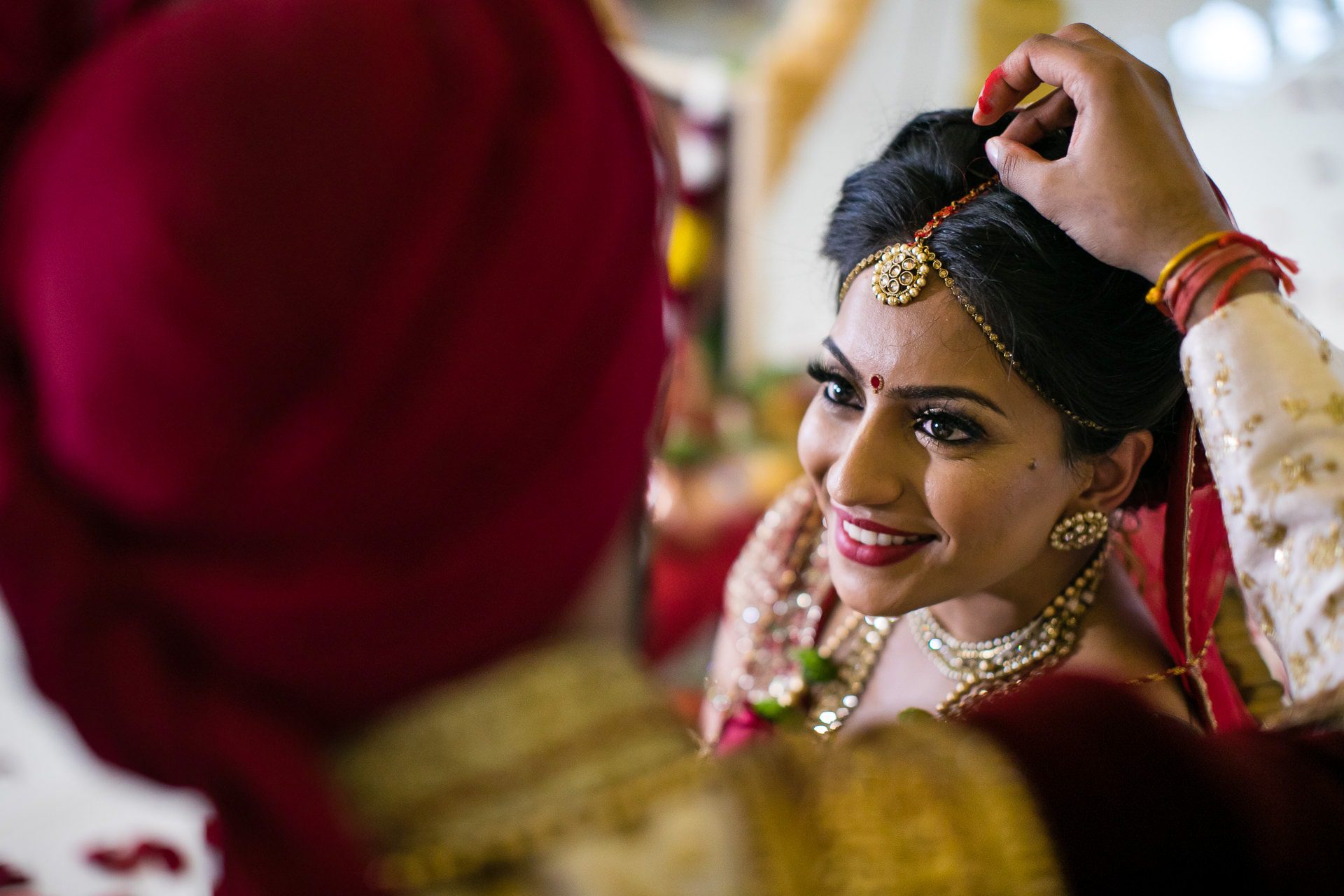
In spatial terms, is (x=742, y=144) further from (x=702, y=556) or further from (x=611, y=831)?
(x=611, y=831)

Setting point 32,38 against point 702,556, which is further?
point 702,556

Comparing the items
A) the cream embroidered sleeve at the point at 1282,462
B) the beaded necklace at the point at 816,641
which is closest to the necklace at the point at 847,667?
the beaded necklace at the point at 816,641

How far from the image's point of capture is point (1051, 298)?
95 cm

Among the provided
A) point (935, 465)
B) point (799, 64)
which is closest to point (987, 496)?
point (935, 465)

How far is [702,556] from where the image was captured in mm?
2928

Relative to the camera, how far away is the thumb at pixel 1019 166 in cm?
85

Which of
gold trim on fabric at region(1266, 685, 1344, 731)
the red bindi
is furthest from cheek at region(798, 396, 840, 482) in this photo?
gold trim on fabric at region(1266, 685, 1344, 731)

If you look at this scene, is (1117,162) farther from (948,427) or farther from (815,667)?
(815,667)

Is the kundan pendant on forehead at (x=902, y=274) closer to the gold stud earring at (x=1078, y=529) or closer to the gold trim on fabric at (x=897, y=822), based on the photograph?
the gold stud earring at (x=1078, y=529)

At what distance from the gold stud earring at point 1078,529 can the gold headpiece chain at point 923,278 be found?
9cm

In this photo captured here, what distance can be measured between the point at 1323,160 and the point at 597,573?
1.71 metres

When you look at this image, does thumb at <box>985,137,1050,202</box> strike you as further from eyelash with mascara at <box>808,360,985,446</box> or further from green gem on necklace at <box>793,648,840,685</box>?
green gem on necklace at <box>793,648,840,685</box>

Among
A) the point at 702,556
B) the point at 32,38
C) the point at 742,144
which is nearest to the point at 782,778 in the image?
the point at 32,38

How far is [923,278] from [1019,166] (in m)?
0.16
